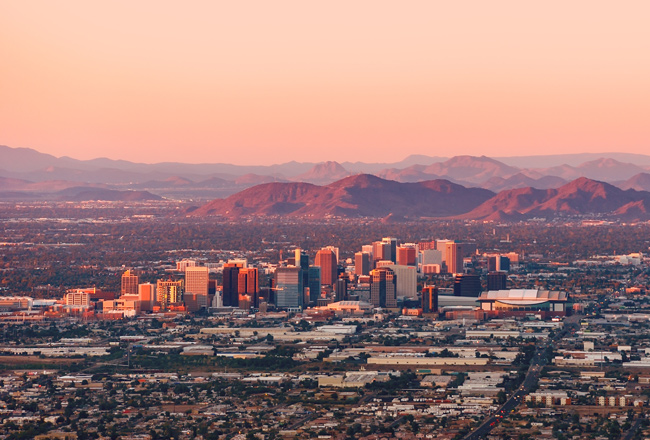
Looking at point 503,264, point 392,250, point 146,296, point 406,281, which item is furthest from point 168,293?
point 503,264

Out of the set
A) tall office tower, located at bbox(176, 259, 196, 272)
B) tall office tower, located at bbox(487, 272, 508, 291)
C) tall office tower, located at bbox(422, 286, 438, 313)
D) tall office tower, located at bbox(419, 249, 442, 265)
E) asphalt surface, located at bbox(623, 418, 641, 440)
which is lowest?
asphalt surface, located at bbox(623, 418, 641, 440)

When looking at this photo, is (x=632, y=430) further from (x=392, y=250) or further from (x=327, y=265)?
(x=392, y=250)

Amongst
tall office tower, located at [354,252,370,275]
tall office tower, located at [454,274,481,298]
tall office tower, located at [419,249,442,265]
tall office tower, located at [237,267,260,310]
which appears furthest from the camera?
tall office tower, located at [419,249,442,265]

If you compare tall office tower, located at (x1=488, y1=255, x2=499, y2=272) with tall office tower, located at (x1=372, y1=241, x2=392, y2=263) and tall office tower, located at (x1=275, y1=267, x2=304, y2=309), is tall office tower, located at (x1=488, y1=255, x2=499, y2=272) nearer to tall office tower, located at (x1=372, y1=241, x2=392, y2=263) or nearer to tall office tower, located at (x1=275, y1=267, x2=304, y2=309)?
tall office tower, located at (x1=372, y1=241, x2=392, y2=263)

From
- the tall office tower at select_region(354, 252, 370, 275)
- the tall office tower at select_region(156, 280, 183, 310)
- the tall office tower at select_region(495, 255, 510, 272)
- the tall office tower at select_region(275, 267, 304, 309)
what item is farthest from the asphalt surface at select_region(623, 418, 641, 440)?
the tall office tower at select_region(495, 255, 510, 272)

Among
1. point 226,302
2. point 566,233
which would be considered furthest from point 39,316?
point 566,233

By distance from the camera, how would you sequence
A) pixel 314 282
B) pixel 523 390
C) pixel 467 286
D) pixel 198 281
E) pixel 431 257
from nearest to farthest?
pixel 523 390
pixel 198 281
pixel 314 282
pixel 467 286
pixel 431 257

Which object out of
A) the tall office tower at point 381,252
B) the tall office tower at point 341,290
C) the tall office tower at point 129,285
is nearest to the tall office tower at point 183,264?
the tall office tower at point 381,252
